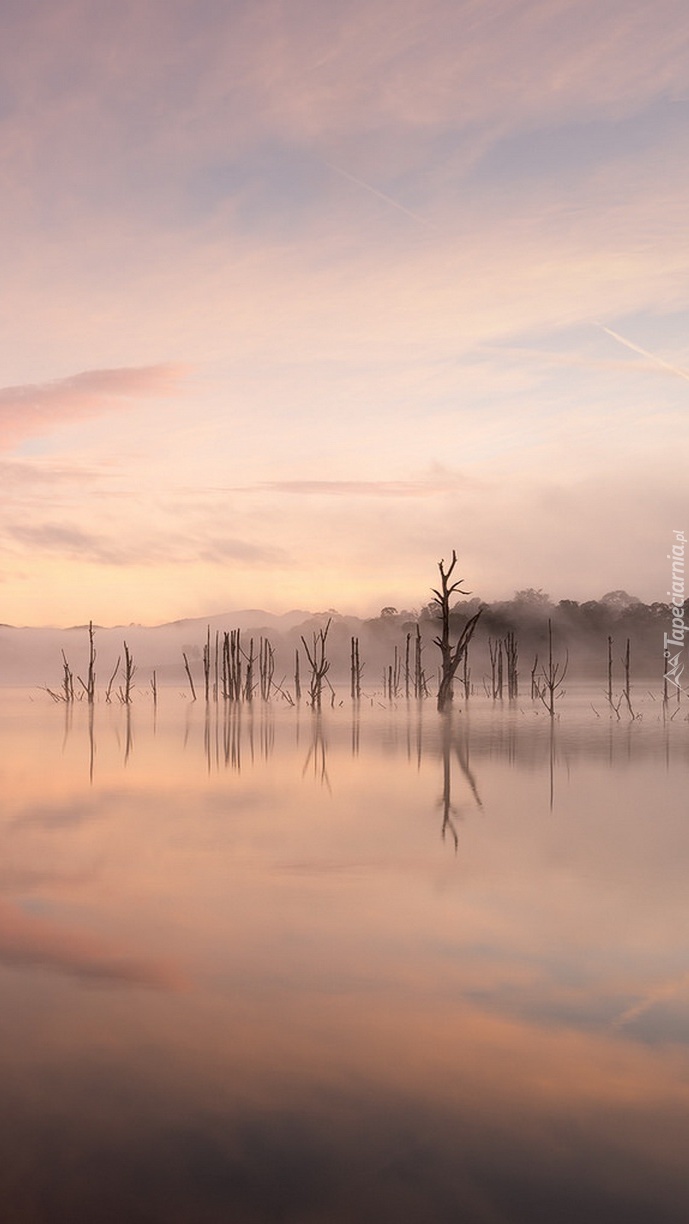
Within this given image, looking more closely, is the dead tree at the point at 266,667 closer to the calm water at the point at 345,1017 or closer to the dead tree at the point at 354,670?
the dead tree at the point at 354,670

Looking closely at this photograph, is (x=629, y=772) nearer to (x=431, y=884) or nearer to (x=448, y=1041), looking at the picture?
(x=431, y=884)

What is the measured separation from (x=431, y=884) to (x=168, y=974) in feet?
11.2

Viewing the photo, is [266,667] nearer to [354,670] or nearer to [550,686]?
[354,670]

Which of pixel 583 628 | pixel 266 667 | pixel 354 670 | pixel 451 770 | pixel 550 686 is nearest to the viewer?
pixel 451 770

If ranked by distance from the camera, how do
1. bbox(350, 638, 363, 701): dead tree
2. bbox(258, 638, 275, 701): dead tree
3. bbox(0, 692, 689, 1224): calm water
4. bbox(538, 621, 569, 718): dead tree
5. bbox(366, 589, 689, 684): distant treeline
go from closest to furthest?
bbox(0, 692, 689, 1224): calm water
bbox(538, 621, 569, 718): dead tree
bbox(350, 638, 363, 701): dead tree
bbox(258, 638, 275, 701): dead tree
bbox(366, 589, 689, 684): distant treeline

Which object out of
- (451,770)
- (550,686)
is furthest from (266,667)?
(451,770)

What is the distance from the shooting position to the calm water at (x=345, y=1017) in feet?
14.2

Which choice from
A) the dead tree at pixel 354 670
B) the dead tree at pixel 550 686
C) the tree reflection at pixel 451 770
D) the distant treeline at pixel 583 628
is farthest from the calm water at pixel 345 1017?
the distant treeline at pixel 583 628

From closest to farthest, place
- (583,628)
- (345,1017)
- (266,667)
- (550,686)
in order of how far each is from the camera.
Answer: (345,1017) → (550,686) → (266,667) → (583,628)

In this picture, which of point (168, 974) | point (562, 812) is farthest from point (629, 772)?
point (168, 974)

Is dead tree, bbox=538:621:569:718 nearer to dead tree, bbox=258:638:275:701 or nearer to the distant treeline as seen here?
dead tree, bbox=258:638:275:701

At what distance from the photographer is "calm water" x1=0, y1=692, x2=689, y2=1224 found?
4.33 meters

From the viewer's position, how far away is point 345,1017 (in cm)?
631

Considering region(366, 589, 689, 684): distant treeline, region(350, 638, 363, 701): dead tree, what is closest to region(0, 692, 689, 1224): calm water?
region(350, 638, 363, 701): dead tree
